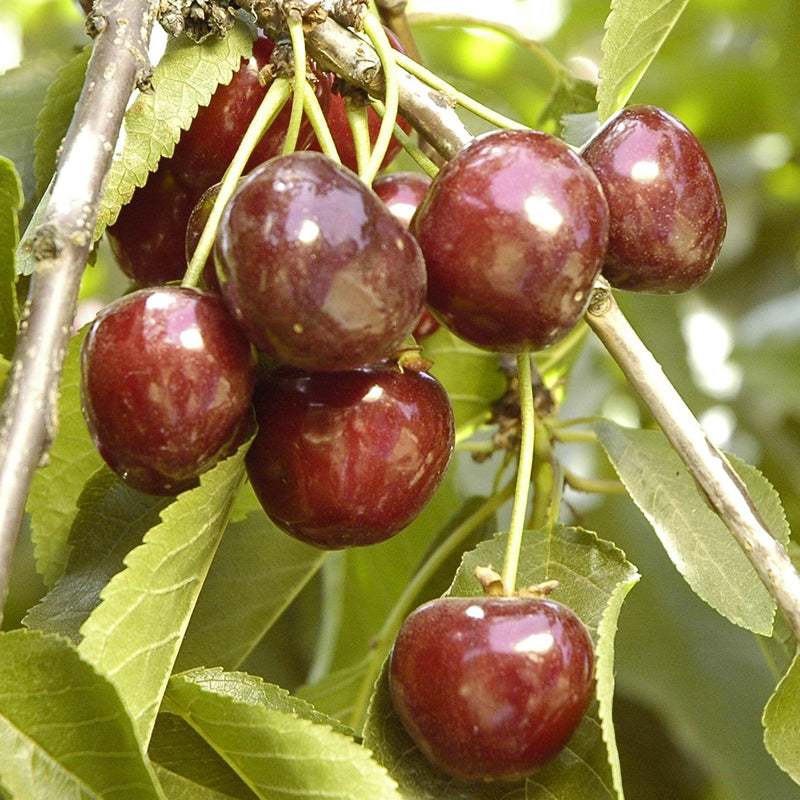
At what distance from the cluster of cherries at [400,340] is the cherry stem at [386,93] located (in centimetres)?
5

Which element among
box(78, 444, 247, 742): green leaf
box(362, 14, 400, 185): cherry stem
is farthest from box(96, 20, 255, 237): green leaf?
box(78, 444, 247, 742): green leaf

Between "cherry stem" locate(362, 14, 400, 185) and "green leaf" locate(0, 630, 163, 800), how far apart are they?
1.23 feet

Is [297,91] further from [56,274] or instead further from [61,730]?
[61,730]

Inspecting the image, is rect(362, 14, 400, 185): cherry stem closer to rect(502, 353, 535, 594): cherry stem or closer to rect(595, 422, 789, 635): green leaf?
rect(502, 353, 535, 594): cherry stem

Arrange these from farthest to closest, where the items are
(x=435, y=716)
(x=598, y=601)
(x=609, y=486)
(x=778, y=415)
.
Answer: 1. (x=778, y=415)
2. (x=609, y=486)
3. (x=598, y=601)
4. (x=435, y=716)

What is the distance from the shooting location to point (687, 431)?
764 mm

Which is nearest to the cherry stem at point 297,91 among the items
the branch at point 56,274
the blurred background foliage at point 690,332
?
the branch at point 56,274

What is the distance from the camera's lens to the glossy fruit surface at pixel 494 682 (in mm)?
726

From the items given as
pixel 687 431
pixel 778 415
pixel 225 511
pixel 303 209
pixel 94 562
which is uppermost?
pixel 303 209

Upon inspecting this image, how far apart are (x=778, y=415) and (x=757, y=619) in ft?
3.59

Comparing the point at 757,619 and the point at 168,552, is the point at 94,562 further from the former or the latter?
the point at 757,619

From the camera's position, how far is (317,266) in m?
0.65

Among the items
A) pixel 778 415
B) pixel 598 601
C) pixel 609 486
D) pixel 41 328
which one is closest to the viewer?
pixel 41 328

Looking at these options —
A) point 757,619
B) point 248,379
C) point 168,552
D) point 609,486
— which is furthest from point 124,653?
point 609,486
